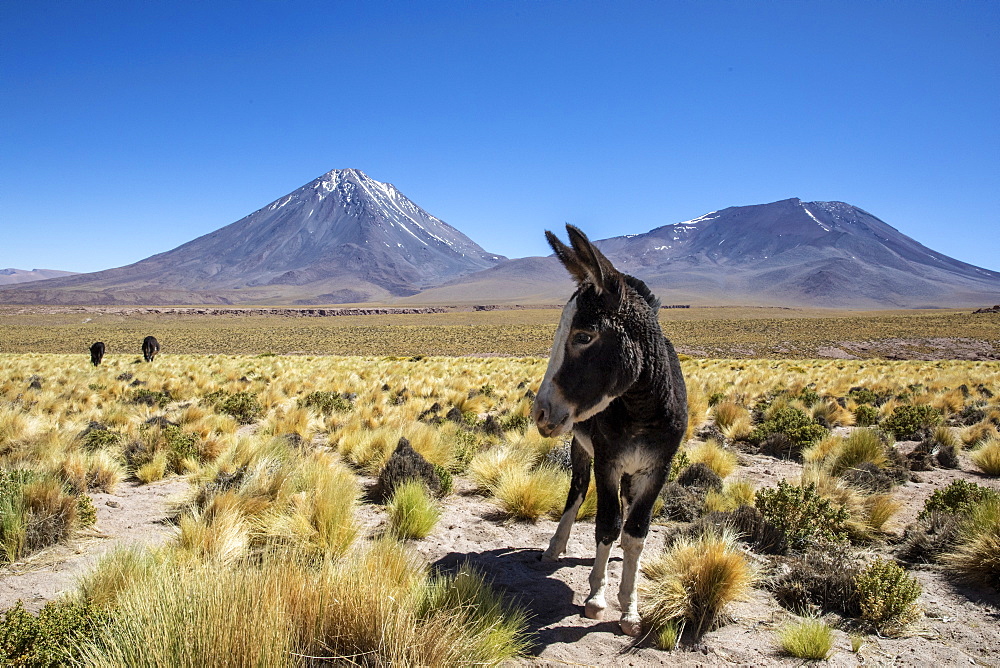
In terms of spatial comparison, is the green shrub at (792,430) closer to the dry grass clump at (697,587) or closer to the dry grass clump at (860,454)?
the dry grass clump at (860,454)

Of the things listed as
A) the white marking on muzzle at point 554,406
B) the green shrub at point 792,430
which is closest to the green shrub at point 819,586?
the white marking on muzzle at point 554,406

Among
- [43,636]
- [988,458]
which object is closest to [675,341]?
[988,458]

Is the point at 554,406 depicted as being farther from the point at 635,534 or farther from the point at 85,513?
the point at 85,513

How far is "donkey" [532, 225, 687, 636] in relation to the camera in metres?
2.85

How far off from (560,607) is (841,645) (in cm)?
163

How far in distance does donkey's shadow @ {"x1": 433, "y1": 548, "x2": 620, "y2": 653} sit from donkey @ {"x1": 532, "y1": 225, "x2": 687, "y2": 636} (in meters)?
0.20

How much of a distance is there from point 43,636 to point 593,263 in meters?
3.05

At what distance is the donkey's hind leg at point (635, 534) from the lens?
128 inches

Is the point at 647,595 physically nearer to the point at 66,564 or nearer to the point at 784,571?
the point at 784,571

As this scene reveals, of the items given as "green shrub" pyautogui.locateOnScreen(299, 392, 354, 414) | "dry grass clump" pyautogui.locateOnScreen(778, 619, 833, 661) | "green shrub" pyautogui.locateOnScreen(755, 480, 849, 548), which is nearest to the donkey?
"dry grass clump" pyautogui.locateOnScreen(778, 619, 833, 661)

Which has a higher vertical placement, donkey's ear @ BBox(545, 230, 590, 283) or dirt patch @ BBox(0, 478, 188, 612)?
donkey's ear @ BBox(545, 230, 590, 283)

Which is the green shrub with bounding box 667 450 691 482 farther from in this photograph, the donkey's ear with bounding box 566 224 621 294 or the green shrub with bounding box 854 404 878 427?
the green shrub with bounding box 854 404 878 427

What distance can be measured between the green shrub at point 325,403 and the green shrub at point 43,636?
8.18 metres

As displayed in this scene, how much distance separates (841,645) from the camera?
3045 mm
